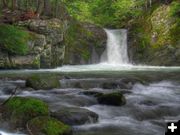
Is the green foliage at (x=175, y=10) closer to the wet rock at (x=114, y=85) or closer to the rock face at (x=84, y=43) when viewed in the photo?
the rock face at (x=84, y=43)

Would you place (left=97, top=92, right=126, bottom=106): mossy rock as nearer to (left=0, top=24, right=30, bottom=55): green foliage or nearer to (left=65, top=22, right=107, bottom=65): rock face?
(left=0, top=24, right=30, bottom=55): green foliage

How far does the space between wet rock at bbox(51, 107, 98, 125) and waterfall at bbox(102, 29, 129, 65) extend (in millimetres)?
19348

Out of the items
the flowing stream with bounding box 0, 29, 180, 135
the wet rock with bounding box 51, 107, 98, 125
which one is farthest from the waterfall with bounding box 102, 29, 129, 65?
the wet rock with bounding box 51, 107, 98, 125

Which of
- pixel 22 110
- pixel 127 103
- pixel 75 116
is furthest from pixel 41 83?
pixel 22 110

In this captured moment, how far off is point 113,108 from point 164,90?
4274 millimetres

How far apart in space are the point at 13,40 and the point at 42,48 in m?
1.97

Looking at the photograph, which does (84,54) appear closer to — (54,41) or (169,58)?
(54,41)

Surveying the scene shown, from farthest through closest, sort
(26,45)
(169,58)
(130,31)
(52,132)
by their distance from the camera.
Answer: (130,31)
(169,58)
(26,45)
(52,132)

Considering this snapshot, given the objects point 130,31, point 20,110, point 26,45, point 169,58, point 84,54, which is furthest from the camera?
point 130,31

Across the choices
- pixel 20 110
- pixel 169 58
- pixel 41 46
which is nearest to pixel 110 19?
pixel 169 58

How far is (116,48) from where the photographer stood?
1144 inches

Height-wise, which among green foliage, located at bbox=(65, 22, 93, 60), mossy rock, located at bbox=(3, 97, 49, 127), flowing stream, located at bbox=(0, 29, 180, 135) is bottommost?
flowing stream, located at bbox=(0, 29, 180, 135)

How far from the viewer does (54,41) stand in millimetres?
23719

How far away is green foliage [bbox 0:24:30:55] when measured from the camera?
21.1 metres
